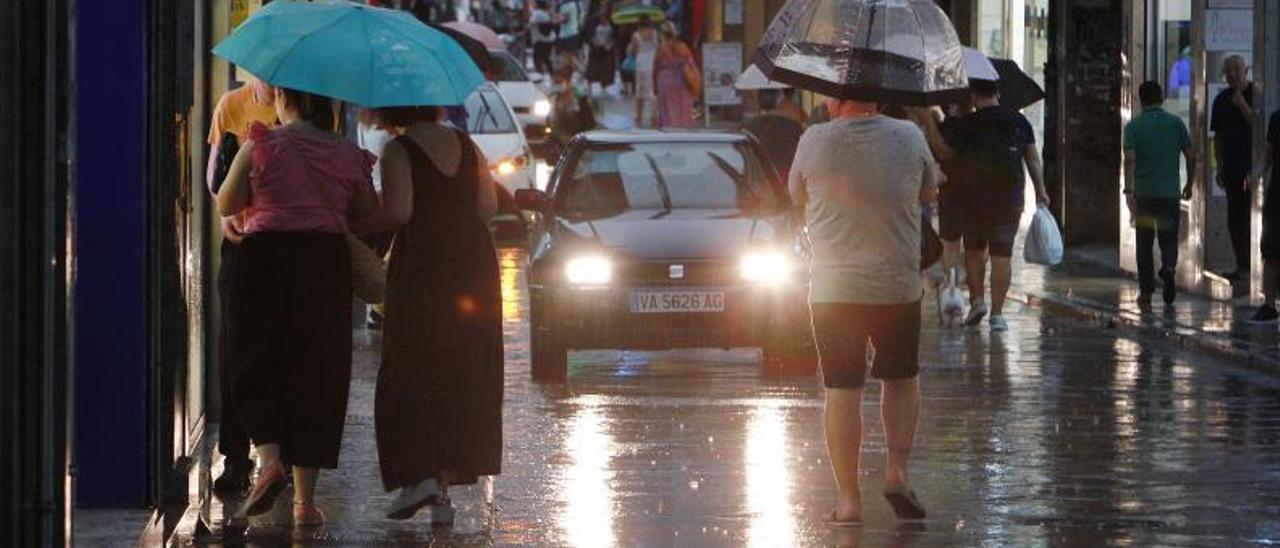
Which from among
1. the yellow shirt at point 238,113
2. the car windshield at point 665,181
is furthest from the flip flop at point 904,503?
the car windshield at point 665,181

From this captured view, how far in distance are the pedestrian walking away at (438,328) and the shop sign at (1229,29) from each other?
13.1 m

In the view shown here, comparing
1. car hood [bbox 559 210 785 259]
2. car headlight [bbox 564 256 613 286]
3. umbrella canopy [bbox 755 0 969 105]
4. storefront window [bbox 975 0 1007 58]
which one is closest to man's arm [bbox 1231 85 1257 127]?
car hood [bbox 559 210 785 259]

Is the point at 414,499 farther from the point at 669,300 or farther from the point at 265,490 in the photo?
the point at 669,300

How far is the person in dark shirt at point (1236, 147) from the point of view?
2192 centimetres

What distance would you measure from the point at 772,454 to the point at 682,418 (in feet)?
5.17

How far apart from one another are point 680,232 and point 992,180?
4.01 meters

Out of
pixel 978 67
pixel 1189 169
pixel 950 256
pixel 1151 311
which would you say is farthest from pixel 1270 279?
pixel 978 67

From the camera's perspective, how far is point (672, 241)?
15.9 m

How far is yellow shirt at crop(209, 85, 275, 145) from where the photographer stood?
11.2 m

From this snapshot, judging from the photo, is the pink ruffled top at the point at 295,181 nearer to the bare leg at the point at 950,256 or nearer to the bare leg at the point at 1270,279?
the bare leg at the point at 950,256

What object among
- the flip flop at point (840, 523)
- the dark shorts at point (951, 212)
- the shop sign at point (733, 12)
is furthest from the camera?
the shop sign at point (733, 12)

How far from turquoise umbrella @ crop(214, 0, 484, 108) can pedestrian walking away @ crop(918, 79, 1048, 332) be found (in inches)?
369

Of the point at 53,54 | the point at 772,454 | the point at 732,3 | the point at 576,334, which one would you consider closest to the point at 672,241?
the point at 576,334

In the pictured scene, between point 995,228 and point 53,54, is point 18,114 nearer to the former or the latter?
point 53,54
